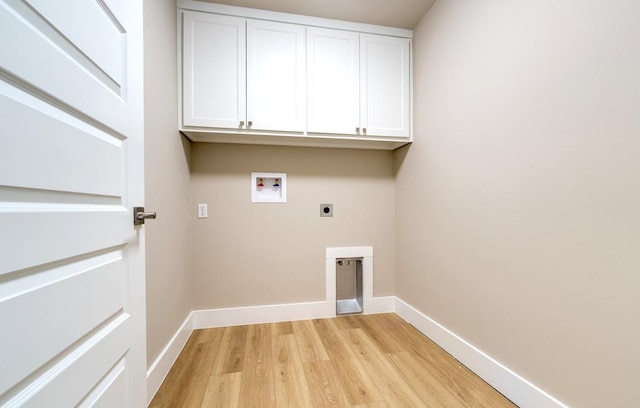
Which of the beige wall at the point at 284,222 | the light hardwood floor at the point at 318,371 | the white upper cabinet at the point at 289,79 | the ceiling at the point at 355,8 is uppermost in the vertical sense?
the ceiling at the point at 355,8

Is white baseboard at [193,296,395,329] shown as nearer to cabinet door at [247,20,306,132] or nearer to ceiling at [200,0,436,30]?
cabinet door at [247,20,306,132]

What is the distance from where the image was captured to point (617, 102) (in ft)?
2.94

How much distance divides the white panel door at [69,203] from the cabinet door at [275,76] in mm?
965

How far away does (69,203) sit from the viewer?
24.2 inches

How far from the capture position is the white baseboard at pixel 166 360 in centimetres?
130

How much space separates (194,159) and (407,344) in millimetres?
2300

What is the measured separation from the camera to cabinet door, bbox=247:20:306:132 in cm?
185

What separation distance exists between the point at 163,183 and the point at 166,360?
110 centimetres

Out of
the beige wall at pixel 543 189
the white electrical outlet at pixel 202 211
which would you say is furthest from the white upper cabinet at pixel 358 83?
the white electrical outlet at pixel 202 211

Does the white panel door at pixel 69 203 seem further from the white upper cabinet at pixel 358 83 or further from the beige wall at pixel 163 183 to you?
the white upper cabinet at pixel 358 83

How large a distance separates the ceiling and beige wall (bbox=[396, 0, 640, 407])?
191mm

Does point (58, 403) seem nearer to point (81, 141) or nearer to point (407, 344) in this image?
point (81, 141)

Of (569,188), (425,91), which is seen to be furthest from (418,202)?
(569,188)

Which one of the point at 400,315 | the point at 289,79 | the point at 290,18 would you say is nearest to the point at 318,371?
the point at 400,315
